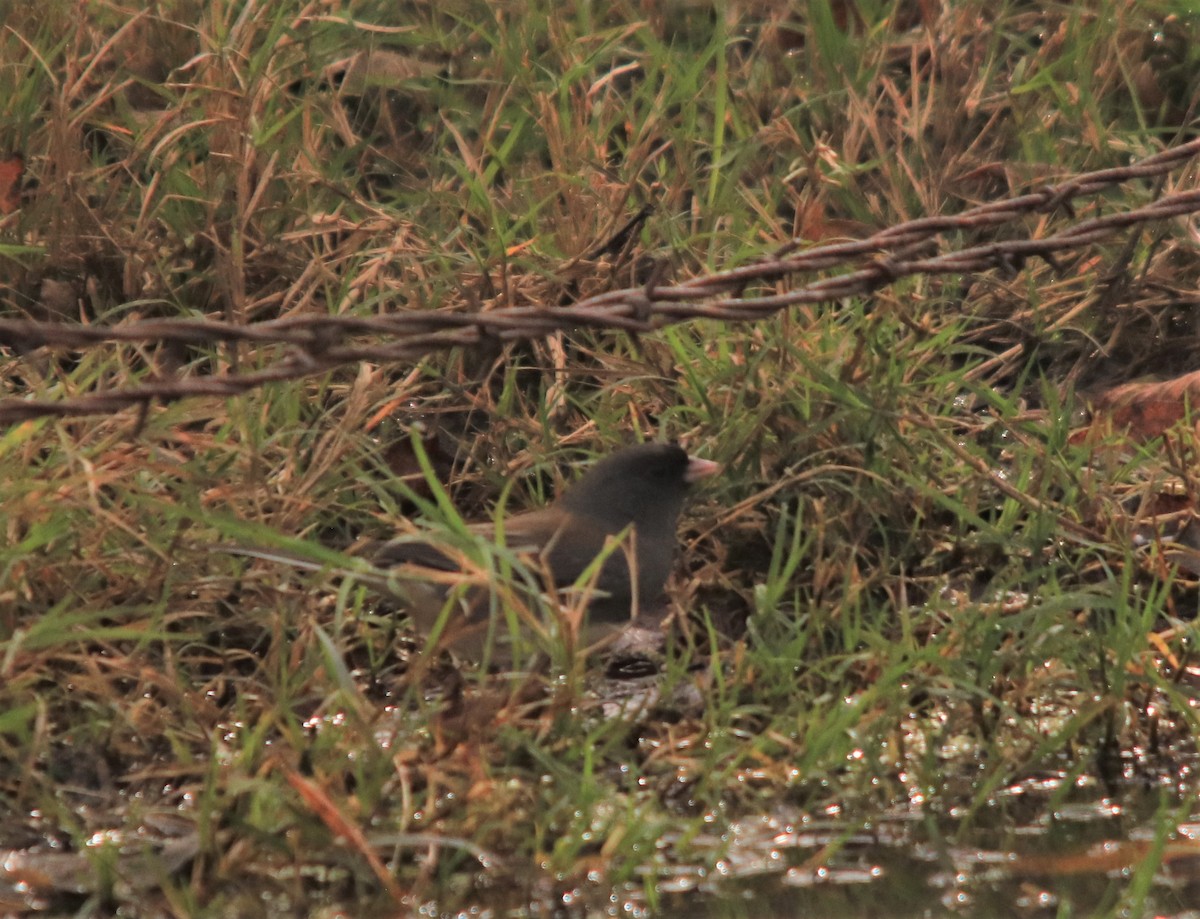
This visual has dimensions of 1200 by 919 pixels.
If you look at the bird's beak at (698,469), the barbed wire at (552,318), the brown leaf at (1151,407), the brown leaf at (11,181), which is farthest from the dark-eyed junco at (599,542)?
the brown leaf at (11,181)

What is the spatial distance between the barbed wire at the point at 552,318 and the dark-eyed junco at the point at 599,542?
48cm

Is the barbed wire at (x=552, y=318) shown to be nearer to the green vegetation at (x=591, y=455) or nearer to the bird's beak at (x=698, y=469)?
the green vegetation at (x=591, y=455)

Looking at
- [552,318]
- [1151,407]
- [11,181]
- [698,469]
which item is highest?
[552,318]

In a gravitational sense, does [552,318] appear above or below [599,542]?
above

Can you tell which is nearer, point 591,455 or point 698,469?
point 698,469

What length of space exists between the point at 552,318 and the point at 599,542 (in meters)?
0.93

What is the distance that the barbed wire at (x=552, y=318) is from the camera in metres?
3.15

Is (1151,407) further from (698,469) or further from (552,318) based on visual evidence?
(552,318)

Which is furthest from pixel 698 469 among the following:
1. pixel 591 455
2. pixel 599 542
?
pixel 591 455

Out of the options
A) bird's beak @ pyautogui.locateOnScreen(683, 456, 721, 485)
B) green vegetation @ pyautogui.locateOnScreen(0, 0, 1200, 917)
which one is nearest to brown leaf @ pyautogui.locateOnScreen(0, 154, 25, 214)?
green vegetation @ pyautogui.locateOnScreen(0, 0, 1200, 917)

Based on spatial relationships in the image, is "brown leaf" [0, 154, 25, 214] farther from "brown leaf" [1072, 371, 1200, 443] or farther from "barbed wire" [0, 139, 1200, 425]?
"brown leaf" [1072, 371, 1200, 443]

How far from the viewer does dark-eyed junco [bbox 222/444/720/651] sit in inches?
151

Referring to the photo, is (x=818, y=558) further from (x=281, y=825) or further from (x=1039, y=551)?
(x=281, y=825)

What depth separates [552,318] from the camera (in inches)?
132
